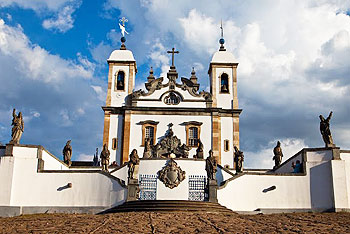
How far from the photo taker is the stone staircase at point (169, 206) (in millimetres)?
17594

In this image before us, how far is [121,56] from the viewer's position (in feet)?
115

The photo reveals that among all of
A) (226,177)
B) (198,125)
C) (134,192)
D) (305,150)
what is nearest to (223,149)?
(198,125)

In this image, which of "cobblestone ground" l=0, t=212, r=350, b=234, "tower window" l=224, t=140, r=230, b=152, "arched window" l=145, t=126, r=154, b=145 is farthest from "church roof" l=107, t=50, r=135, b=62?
"cobblestone ground" l=0, t=212, r=350, b=234

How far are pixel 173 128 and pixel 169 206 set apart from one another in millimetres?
13595

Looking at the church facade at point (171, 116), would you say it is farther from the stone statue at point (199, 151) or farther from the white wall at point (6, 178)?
the white wall at point (6, 178)

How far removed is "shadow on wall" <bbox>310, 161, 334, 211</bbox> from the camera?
20344mm

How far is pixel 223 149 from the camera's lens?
31.3 meters

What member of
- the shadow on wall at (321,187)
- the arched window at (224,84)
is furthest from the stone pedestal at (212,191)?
the arched window at (224,84)

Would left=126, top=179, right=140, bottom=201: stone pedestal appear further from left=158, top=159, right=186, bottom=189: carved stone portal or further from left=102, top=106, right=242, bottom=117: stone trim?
left=102, top=106, right=242, bottom=117: stone trim

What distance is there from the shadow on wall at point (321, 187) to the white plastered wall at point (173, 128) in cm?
1085

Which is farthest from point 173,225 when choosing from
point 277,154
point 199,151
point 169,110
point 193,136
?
point 169,110

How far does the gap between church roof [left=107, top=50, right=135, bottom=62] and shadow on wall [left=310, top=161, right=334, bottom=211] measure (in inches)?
747

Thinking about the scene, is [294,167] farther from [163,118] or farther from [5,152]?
[5,152]

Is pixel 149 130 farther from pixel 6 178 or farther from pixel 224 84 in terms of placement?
pixel 6 178
